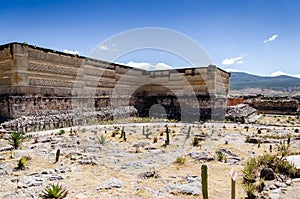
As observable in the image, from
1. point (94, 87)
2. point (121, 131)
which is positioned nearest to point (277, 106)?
point (94, 87)

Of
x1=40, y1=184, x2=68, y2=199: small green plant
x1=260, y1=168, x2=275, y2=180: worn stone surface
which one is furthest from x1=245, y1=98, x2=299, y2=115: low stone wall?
x1=40, y1=184, x2=68, y2=199: small green plant

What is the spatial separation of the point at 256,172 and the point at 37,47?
14370mm

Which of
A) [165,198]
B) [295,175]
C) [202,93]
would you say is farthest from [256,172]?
[202,93]

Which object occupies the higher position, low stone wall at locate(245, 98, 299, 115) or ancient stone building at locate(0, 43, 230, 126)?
ancient stone building at locate(0, 43, 230, 126)

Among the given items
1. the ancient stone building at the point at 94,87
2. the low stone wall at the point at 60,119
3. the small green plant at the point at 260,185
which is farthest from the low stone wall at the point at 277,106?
the small green plant at the point at 260,185

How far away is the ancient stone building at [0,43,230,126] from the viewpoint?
14602 millimetres

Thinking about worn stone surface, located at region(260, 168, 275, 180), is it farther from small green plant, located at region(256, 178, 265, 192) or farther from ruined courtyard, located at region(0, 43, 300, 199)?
small green plant, located at region(256, 178, 265, 192)

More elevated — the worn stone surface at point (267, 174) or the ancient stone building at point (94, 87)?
the ancient stone building at point (94, 87)

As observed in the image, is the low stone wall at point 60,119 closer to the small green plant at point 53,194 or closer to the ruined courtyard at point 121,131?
the ruined courtyard at point 121,131

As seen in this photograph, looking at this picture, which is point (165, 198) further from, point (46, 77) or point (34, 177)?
point (46, 77)

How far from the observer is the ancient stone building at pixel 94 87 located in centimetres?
1460

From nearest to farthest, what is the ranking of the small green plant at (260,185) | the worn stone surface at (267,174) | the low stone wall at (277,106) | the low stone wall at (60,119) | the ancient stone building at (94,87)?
the small green plant at (260,185)
the worn stone surface at (267,174)
the low stone wall at (60,119)
the ancient stone building at (94,87)
the low stone wall at (277,106)

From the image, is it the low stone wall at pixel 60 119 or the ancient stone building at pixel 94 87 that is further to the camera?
the ancient stone building at pixel 94 87

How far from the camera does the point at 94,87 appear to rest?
66.4 ft
